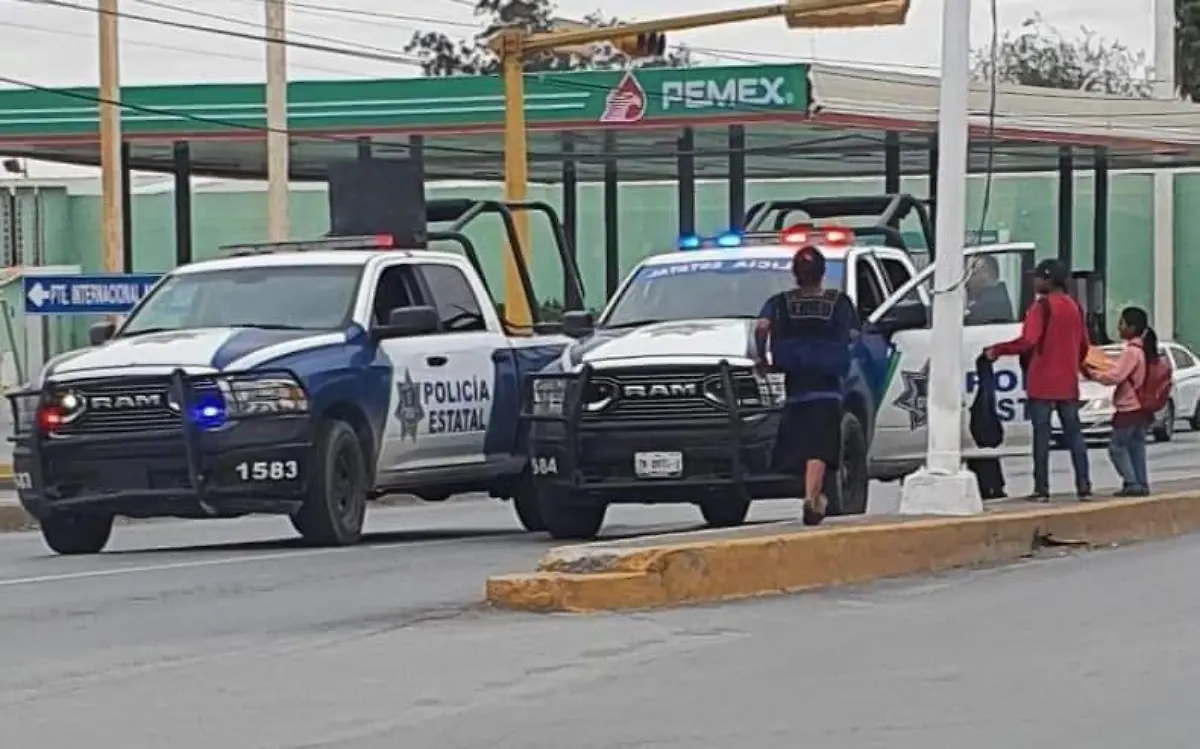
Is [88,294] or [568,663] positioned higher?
[88,294]

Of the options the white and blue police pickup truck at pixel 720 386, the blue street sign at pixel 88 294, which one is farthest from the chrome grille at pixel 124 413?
the blue street sign at pixel 88 294

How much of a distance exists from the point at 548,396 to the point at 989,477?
15.3ft

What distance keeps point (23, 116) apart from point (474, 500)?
59.6 ft

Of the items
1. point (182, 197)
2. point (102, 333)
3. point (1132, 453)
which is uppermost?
point (182, 197)

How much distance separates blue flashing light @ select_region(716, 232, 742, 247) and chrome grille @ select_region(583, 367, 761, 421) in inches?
95.0

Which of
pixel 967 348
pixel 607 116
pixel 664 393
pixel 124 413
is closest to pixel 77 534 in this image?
pixel 124 413

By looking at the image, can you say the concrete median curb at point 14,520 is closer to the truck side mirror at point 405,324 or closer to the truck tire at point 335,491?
the truck tire at point 335,491

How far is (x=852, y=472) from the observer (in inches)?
646

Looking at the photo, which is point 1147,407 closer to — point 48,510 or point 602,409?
point 602,409

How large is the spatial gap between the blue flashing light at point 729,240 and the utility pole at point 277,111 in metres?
15.4

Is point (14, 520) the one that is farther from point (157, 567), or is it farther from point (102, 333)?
point (157, 567)

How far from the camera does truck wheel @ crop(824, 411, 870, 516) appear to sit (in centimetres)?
1606

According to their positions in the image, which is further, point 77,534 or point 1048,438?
point 1048,438

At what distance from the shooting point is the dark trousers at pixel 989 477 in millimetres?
19359
